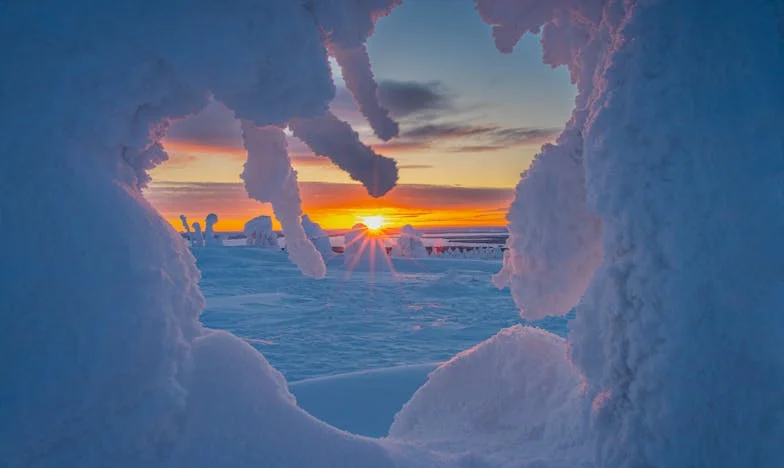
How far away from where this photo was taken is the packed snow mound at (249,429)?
2.12 m

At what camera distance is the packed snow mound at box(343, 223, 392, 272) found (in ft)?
84.8

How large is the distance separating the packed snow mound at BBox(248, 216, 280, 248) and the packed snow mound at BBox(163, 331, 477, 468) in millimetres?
32288

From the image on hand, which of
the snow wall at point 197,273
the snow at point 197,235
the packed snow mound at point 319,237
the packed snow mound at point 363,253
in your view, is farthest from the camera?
the snow at point 197,235

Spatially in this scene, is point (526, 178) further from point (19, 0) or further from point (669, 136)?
point (19, 0)

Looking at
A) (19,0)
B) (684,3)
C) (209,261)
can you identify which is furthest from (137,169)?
(209,261)

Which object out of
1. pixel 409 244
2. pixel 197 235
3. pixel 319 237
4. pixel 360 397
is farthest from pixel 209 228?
pixel 360 397

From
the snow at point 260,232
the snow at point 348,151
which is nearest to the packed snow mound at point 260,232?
the snow at point 260,232

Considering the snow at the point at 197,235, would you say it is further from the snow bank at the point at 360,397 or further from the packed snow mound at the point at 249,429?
the packed snow mound at the point at 249,429

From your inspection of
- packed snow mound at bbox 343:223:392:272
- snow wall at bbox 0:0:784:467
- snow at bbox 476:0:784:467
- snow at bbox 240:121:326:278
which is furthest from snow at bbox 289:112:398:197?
packed snow mound at bbox 343:223:392:272

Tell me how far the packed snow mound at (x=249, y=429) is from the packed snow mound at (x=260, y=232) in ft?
106

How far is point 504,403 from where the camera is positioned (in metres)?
3.57

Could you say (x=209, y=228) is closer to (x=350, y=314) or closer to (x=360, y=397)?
(x=350, y=314)

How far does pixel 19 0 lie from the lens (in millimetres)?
2025

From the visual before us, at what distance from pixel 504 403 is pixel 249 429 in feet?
6.60
